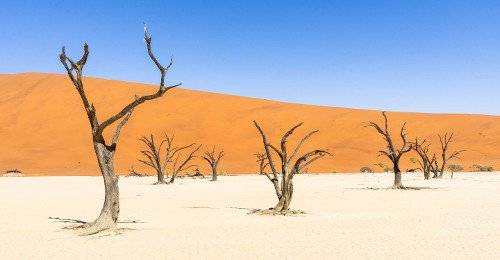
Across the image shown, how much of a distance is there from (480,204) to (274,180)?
5.40 m

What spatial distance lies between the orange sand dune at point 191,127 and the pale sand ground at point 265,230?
945 inches

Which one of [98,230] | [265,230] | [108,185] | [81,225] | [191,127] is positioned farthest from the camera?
[191,127]

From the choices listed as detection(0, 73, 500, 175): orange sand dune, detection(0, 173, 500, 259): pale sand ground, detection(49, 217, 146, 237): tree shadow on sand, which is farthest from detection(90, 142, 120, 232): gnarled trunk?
detection(0, 73, 500, 175): orange sand dune

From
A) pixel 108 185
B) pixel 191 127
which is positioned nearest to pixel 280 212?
pixel 108 185

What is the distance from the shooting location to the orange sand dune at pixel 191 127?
41.6 metres

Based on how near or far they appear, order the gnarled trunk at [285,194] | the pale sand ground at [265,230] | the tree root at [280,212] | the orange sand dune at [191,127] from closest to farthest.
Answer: the pale sand ground at [265,230] → the tree root at [280,212] → the gnarled trunk at [285,194] → the orange sand dune at [191,127]

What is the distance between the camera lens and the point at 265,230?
9148 mm

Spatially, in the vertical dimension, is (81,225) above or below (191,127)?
below

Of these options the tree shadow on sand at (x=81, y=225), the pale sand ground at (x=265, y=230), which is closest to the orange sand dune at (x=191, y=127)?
the pale sand ground at (x=265, y=230)

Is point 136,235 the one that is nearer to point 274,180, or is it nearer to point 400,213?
point 274,180

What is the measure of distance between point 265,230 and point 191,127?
4479 cm

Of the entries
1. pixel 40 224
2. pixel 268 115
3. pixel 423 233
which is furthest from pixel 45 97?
pixel 423 233

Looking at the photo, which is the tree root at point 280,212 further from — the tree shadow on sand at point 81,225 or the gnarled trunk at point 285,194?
the tree shadow on sand at point 81,225

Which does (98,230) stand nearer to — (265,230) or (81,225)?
(81,225)
